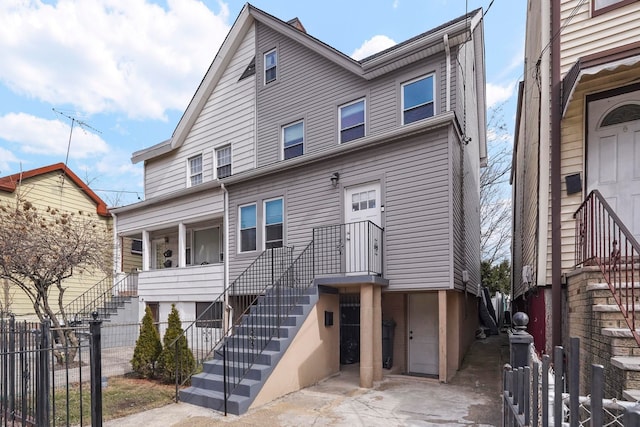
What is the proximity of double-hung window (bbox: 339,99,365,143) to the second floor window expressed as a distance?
5.69 meters

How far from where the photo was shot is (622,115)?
5.91 meters

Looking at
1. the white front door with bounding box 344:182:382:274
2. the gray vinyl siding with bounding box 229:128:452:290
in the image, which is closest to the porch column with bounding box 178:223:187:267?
the gray vinyl siding with bounding box 229:128:452:290

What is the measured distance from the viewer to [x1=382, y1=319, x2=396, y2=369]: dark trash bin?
32.3 ft

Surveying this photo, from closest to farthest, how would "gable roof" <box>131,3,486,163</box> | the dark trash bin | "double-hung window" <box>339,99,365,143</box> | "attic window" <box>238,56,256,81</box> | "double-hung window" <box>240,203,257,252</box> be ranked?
"gable roof" <box>131,3,486,163</box> → the dark trash bin → "double-hung window" <box>339,99,365,143</box> → "double-hung window" <box>240,203,257,252</box> → "attic window" <box>238,56,256,81</box>

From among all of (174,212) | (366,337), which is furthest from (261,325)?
(174,212)

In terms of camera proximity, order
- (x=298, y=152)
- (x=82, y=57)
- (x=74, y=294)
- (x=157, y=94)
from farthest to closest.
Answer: (x=157, y=94)
(x=74, y=294)
(x=82, y=57)
(x=298, y=152)

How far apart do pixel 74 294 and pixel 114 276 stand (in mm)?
3198

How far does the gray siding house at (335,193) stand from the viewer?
8117mm

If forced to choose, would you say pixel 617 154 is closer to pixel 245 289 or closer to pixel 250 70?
pixel 245 289

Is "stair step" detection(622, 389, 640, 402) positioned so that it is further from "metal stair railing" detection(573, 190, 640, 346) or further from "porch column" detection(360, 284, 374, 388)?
"porch column" detection(360, 284, 374, 388)

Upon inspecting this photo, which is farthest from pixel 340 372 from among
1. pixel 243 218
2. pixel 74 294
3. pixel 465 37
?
pixel 74 294

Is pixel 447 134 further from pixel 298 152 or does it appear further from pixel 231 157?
pixel 231 157

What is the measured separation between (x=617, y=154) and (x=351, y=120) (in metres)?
5.77

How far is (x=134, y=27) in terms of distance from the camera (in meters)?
11.2
